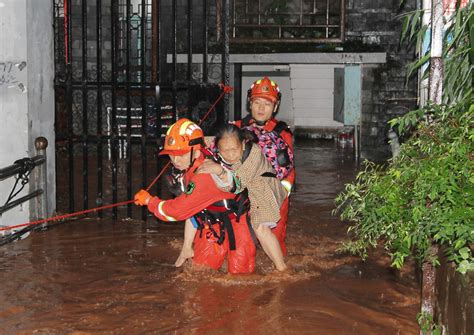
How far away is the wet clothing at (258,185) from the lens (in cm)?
603

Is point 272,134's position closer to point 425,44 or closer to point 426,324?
point 425,44

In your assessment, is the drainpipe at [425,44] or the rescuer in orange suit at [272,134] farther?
the rescuer in orange suit at [272,134]

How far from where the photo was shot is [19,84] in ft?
24.2

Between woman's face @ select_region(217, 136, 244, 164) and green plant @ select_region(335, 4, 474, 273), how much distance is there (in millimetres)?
1132

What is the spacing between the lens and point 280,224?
261 inches

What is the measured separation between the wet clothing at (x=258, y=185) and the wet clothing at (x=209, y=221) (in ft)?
0.49

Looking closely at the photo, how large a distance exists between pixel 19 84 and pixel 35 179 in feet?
3.22

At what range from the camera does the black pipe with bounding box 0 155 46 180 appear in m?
6.48

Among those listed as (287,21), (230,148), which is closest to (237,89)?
(287,21)

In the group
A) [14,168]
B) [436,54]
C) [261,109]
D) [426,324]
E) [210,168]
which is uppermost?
[436,54]

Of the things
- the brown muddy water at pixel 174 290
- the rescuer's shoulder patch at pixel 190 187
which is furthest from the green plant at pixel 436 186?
the rescuer's shoulder patch at pixel 190 187

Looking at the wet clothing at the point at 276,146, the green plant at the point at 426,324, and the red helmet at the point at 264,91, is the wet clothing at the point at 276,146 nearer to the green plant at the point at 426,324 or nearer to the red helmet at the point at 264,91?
the red helmet at the point at 264,91

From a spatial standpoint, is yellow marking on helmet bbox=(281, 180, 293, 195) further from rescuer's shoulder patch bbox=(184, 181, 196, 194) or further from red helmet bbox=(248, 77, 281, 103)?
rescuer's shoulder patch bbox=(184, 181, 196, 194)

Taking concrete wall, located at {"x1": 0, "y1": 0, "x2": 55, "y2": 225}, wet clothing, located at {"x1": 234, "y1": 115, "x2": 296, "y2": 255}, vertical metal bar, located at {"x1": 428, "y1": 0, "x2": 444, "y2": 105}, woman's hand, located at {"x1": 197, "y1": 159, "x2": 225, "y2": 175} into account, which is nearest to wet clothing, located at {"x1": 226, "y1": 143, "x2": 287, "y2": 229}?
woman's hand, located at {"x1": 197, "y1": 159, "x2": 225, "y2": 175}
